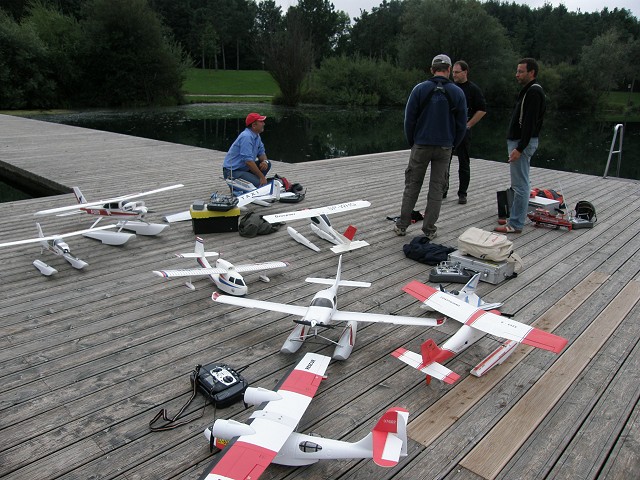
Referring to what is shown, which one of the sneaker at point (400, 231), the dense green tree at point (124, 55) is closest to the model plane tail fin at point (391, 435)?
the sneaker at point (400, 231)

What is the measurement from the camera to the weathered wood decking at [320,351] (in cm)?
270

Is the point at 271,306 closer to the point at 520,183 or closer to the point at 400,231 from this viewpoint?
the point at 400,231

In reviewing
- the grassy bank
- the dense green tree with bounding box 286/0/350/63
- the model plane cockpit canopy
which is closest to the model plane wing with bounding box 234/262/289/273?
the model plane cockpit canopy

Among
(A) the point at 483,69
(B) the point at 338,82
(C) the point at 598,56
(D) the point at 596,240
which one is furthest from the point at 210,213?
(C) the point at 598,56

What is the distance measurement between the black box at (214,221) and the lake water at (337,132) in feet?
36.6

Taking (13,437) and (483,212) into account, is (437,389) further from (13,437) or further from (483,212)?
(483,212)

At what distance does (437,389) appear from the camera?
3316mm

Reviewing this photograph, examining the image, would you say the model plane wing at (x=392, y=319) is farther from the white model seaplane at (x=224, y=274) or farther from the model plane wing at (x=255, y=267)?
the model plane wing at (x=255, y=267)

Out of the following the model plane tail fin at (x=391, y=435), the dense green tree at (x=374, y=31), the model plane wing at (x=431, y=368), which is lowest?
the model plane wing at (x=431, y=368)

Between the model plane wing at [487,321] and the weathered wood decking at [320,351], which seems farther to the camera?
the model plane wing at [487,321]

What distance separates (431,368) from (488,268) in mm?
2170

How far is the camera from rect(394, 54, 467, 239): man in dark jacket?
18.6 ft

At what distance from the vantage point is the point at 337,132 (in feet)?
86.1

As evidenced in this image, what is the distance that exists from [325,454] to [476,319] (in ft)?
5.62
